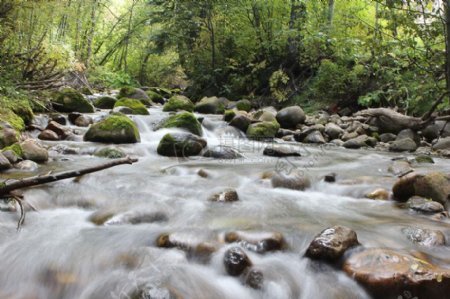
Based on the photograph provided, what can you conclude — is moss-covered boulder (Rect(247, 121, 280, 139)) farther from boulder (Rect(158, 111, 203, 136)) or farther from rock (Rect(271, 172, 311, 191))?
rock (Rect(271, 172, 311, 191))

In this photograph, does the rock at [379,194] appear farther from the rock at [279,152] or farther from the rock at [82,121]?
the rock at [82,121]

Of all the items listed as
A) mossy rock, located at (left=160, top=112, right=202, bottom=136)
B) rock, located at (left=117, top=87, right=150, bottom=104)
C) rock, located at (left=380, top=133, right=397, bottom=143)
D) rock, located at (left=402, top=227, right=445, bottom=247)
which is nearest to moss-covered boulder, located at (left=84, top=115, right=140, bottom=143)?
mossy rock, located at (left=160, top=112, right=202, bottom=136)

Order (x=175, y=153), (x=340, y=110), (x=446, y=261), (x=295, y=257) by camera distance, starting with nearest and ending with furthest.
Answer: (x=446, y=261)
(x=295, y=257)
(x=175, y=153)
(x=340, y=110)

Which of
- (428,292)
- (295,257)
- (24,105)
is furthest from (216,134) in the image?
(428,292)

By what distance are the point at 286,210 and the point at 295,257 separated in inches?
48.1

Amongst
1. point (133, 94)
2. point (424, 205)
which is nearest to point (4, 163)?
point (424, 205)

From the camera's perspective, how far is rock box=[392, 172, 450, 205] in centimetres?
418

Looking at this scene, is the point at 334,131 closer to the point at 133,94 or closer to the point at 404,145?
the point at 404,145

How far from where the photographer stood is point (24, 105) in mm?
7906

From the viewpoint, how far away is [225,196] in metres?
4.51

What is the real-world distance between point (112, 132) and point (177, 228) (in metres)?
4.73

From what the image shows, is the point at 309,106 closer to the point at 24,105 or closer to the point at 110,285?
the point at 24,105

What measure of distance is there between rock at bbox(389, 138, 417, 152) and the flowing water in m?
3.00

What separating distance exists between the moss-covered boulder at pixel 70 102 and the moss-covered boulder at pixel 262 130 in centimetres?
477
